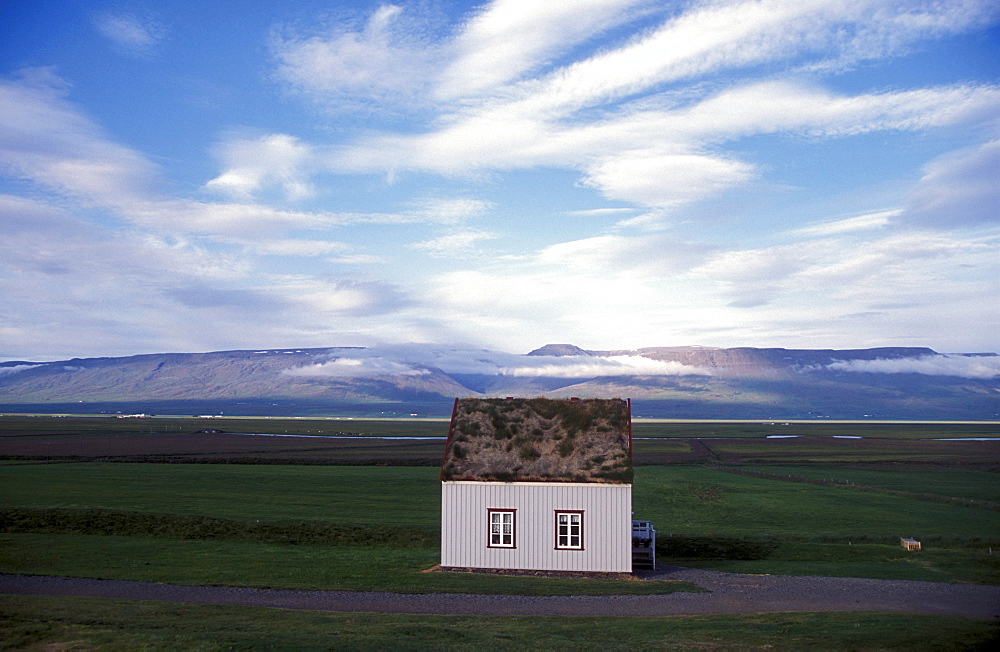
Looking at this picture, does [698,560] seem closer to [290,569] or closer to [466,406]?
[466,406]

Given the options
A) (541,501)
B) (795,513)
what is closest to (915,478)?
(795,513)

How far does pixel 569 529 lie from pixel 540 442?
14.2 ft

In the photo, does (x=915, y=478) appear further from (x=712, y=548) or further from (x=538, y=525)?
(x=538, y=525)

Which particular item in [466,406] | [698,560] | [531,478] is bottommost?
[698,560]

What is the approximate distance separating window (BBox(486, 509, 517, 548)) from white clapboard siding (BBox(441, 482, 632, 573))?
7.0 inches

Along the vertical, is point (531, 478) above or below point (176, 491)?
above

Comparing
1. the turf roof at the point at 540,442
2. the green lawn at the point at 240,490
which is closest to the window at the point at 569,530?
the turf roof at the point at 540,442

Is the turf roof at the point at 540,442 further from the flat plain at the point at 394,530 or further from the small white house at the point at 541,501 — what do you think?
the flat plain at the point at 394,530

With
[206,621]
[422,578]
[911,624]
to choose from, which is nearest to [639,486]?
[422,578]

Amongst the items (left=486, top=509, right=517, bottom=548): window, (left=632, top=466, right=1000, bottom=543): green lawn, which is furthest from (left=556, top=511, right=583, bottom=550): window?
(left=632, top=466, right=1000, bottom=543): green lawn

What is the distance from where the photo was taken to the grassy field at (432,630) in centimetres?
1802

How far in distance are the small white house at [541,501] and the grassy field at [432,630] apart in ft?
29.8

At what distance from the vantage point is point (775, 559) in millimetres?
36656

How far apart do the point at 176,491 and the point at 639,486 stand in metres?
37.1
